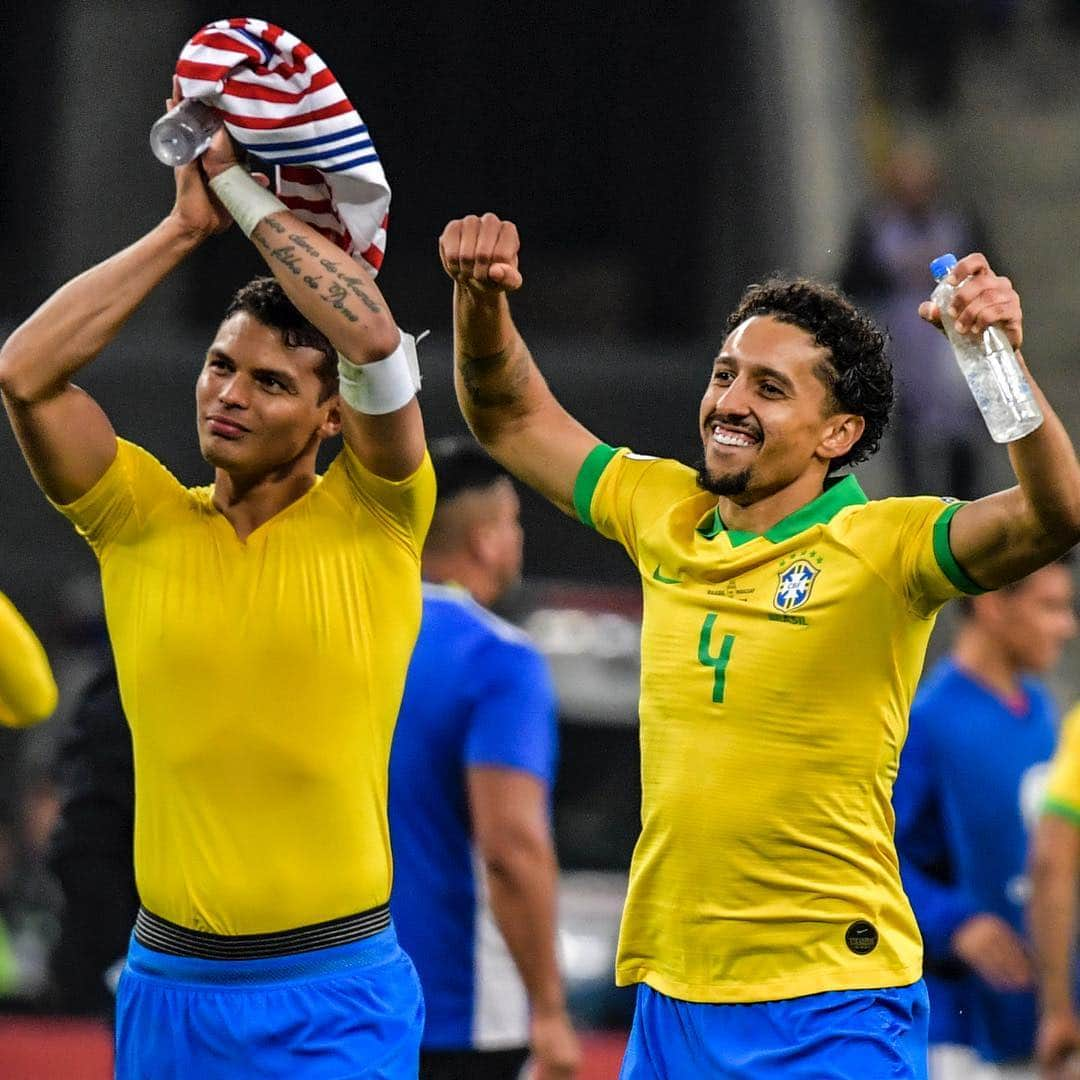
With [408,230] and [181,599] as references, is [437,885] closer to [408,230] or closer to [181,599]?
[181,599]

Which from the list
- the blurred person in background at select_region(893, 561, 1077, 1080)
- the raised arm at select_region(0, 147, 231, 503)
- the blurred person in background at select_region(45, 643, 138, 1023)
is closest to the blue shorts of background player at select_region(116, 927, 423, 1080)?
the raised arm at select_region(0, 147, 231, 503)

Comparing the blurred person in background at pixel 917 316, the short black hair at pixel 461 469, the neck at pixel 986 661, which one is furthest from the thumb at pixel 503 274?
the blurred person in background at pixel 917 316

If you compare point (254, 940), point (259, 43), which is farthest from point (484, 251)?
point (254, 940)

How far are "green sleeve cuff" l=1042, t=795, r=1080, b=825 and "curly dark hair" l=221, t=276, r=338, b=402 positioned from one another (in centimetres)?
293

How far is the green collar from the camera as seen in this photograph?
3.92m

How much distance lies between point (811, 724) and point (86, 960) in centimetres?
228

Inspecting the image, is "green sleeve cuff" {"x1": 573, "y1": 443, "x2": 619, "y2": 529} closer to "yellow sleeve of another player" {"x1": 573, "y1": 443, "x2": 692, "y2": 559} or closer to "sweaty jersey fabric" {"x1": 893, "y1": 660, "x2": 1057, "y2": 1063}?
"yellow sleeve of another player" {"x1": 573, "y1": 443, "x2": 692, "y2": 559}

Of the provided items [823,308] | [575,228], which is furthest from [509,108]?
[823,308]

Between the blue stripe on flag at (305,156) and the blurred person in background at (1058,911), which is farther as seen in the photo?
the blurred person in background at (1058,911)

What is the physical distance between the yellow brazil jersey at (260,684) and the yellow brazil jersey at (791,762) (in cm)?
51

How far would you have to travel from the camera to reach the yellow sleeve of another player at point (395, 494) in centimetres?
391

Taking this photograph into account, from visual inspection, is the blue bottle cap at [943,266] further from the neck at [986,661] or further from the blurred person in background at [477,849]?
the neck at [986,661]

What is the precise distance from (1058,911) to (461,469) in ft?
6.77

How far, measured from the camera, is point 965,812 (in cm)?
596
